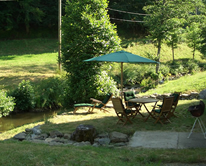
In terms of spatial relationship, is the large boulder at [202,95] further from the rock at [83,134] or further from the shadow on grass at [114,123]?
the rock at [83,134]

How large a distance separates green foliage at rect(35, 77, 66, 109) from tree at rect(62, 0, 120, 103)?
331 cm

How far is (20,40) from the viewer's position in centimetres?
3659

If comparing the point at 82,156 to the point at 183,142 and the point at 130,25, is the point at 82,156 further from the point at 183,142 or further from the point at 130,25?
the point at 130,25

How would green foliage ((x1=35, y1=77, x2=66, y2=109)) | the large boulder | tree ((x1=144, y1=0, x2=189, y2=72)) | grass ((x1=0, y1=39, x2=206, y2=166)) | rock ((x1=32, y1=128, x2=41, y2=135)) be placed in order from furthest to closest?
tree ((x1=144, y1=0, x2=189, y2=72)), green foliage ((x1=35, y1=77, x2=66, y2=109)), the large boulder, rock ((x1=32, y1=128, x2=41, y2=135)), grass ((x1=0, y1=39, x2=206, y2=166))

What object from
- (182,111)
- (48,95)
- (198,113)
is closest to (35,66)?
(48,95)

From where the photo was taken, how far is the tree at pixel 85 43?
1256cm

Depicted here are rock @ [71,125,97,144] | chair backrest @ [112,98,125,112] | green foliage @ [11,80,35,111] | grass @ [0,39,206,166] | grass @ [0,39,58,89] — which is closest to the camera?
grass @ [0,39,206,166]

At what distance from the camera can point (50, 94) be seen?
16359mm

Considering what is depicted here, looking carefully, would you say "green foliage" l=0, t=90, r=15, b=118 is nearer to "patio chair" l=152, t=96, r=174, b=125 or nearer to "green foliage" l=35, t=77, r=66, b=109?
"green foliage" l=35, t=77, r=66, b=109

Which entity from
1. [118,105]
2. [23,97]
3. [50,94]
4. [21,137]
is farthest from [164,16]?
[21,137]

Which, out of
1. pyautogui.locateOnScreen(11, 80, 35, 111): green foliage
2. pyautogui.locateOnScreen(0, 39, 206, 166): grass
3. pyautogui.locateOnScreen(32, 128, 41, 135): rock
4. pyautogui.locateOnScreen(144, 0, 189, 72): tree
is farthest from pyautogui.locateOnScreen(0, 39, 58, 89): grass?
pyautogui.locateOnScreen(32, 128, 41, 135): rock

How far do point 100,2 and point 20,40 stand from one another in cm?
2625

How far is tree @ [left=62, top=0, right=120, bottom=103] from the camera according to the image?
12.6m

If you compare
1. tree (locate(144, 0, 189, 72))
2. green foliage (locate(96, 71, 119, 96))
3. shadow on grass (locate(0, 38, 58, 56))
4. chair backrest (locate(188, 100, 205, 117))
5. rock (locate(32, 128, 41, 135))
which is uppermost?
tree (locate(144, 0, 189, 72))
